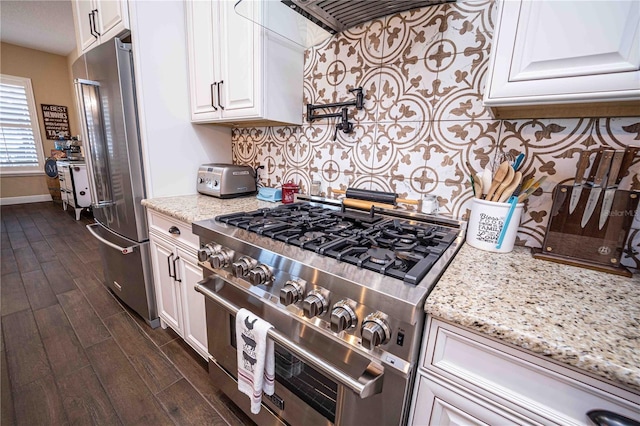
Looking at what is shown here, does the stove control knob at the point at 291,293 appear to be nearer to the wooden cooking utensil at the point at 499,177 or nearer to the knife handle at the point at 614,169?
the wooden cooking utensil at the point at 499,177

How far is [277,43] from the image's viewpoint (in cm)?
134

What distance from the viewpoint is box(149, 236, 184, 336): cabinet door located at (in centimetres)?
144

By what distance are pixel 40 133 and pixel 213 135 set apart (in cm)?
539

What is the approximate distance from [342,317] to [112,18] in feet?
6.59

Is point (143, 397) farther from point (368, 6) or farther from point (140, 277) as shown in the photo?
point (368, 6)

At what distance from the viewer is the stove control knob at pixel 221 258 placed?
96cm

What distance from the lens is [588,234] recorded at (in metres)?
0.79

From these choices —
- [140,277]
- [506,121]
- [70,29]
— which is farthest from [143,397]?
[70,29]

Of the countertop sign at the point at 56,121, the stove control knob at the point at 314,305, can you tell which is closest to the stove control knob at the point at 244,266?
the stove control knob at the point at 314,305

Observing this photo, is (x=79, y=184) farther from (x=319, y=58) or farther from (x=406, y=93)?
(x=406, y=93)

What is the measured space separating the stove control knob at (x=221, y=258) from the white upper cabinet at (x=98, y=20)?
137 cm

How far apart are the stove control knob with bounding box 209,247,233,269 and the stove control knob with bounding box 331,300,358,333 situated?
500 millimetres

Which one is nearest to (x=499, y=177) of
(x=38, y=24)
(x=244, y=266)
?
(x=244, y=266)

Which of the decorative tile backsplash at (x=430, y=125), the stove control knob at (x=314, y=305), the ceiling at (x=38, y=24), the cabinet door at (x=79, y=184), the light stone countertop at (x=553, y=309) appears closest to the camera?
the light stone countertop at (x=553, y=309)
